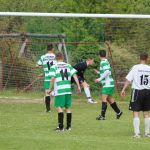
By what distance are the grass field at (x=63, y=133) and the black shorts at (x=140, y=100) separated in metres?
0.73

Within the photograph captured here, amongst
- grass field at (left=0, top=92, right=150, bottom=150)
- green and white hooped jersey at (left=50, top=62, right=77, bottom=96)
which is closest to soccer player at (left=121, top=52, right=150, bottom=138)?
grass field at (left=0, top=92, right=150, bottom=150)

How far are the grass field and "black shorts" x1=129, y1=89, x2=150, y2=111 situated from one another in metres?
0.73

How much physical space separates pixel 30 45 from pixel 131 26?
521 cm

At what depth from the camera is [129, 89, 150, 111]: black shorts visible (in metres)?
14.9

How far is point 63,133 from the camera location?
51.0ft

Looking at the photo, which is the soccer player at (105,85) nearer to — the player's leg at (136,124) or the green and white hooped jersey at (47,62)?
the green and white hooped jersey at (47,62)

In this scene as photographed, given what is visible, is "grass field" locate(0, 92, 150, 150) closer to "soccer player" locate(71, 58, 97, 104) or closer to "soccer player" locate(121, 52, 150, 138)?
"soccer player" locate(121, 52, 150, 138)

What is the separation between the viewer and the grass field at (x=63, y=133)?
521 inches

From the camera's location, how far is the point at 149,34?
94.1ft

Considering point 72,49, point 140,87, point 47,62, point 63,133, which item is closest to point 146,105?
point 140,87

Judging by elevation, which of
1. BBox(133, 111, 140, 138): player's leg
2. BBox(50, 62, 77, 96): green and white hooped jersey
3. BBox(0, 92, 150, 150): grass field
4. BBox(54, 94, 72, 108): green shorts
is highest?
BBox(50, 62, 77, 96): green and white hooped jersey

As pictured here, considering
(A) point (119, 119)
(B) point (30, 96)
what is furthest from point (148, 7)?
(A) point (119, 119)

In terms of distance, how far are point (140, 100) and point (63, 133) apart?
2.07m

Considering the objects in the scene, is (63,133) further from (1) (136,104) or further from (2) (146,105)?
(2) (146,105)
